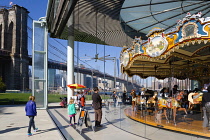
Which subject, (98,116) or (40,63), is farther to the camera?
(40,63)

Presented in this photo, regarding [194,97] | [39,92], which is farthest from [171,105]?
[39,92]

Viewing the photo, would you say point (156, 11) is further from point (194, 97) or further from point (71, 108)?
point (71, 108)

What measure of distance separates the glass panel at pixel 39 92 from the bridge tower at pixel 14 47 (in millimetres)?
49177

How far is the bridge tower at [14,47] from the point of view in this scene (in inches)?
2478

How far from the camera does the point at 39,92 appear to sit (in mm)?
15781

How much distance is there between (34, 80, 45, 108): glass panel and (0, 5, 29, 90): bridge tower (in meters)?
49.2

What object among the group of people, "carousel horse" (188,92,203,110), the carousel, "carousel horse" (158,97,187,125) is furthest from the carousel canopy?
the group of people

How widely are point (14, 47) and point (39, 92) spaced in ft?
187

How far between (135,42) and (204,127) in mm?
5227

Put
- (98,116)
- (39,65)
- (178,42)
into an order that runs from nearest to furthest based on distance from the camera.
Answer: (178,42)
(98,116)
(39,65)

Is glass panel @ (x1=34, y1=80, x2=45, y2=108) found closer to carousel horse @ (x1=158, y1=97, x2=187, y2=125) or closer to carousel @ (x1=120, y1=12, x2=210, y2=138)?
Result: carousel @ (x1=120, y1=12, x2=210, y2=138)

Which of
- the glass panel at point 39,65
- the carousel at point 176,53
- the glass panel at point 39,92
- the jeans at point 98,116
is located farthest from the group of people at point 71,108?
the glass panel at point 39,65

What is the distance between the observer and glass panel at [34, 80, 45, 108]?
51.2ft

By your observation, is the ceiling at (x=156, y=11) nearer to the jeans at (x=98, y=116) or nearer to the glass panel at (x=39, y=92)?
the jeans at (x=98, y=116)
